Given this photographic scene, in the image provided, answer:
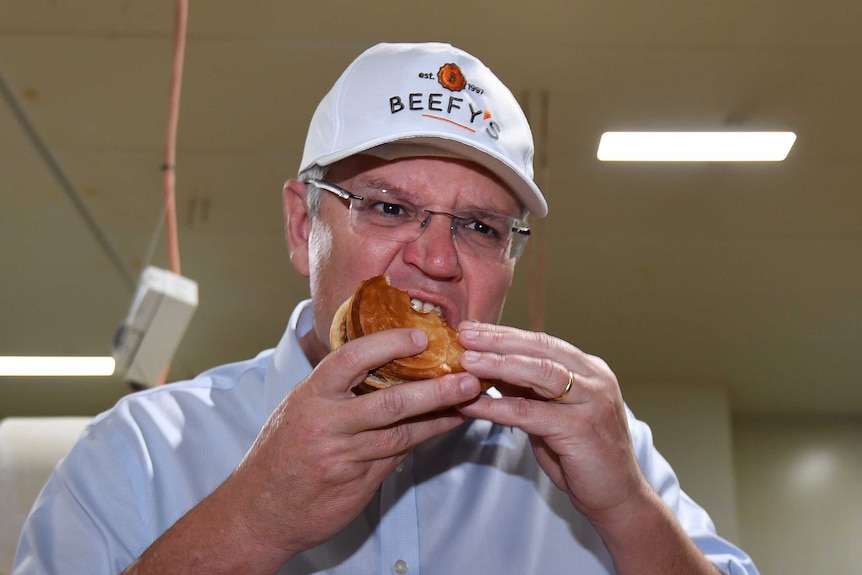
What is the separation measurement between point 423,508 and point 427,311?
1.23 ft

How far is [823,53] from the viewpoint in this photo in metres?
4.05

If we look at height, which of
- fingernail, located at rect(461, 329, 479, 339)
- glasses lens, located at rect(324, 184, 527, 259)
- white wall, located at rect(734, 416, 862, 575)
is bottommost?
fingernail, located at rect(461, 329, 479, 339)

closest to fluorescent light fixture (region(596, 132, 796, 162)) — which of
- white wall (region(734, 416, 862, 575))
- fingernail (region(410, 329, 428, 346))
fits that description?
fingernail (region(410, 329, 428, 346))

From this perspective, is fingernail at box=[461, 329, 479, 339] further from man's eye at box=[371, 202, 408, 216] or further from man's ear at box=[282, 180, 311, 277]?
man's ear at box=[282, 180, 311, 277]

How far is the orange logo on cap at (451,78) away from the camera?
147 cm

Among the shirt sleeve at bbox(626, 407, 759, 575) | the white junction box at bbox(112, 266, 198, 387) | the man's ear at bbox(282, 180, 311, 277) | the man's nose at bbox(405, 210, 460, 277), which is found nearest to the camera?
the man's nose at bbox(405, 210, 460, 277)

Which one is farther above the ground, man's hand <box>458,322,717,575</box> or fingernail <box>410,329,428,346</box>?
fingernail <box>410,329,428,346</box>

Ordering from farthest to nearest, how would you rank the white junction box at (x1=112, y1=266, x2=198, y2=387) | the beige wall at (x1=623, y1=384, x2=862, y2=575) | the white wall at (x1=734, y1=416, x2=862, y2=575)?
the white wall at (x1=734, y1=416, x2=862, y2=575)
the beige wall at (x1=623, y1=384, x2=862, y2=575)
the white junction box at (x1=112, y1=266, x2=198, y2=387)

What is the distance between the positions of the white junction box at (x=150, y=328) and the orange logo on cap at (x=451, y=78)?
4.34 ft

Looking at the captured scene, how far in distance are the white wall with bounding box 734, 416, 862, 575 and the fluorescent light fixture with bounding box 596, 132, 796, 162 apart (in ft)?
18.3

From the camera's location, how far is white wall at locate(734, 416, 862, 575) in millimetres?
9094

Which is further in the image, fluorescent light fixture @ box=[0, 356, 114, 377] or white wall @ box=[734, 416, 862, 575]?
white wall @ box=[734, 416, 862, 575]

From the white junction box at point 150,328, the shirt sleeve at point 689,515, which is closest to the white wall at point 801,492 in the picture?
the white junction box at point 150,328

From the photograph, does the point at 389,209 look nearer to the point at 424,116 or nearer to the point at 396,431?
the point at 424,116
